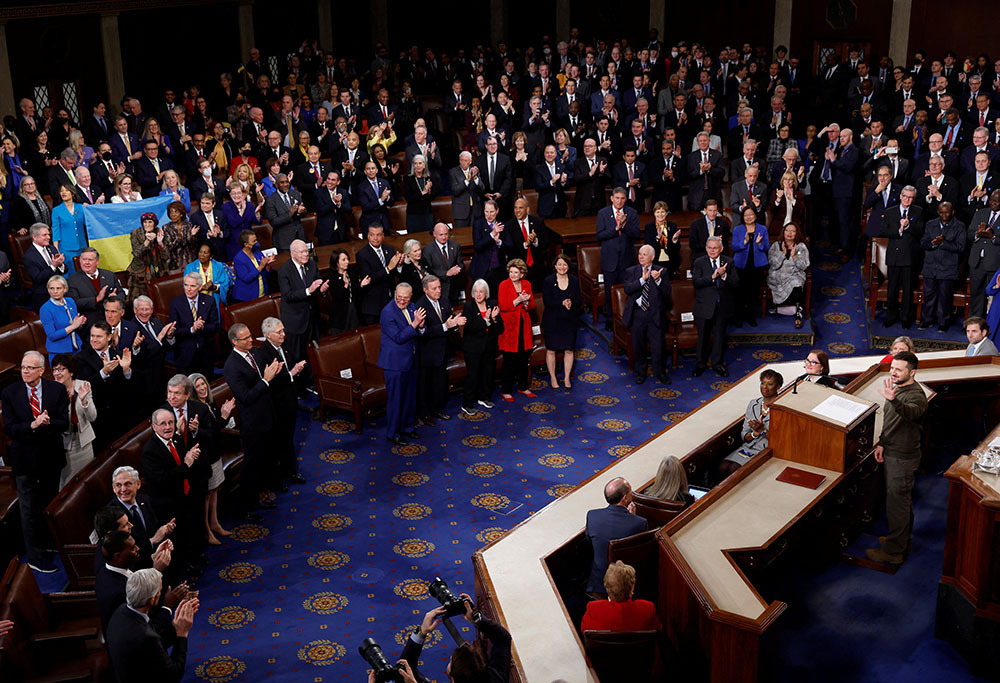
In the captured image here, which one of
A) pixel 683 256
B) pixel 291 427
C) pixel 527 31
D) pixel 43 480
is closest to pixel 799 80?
pixel 683 256

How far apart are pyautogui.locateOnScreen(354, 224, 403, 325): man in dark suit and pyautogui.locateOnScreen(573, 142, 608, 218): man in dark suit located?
11.2ft

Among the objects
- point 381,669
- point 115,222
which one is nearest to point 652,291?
point 115,222

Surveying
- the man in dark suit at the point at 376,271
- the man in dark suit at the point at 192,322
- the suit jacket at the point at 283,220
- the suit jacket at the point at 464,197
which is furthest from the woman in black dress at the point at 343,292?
the suit jacket at the point at 464,197

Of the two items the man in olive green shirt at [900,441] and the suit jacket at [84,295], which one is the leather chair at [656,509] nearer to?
the man in olive green shirt at [900,441]

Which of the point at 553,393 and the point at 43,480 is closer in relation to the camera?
the point at 43,480

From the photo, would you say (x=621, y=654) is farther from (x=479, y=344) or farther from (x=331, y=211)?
(x=331, y=211)

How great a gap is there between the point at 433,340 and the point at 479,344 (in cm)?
50

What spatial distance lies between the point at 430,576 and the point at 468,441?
97.9 inches

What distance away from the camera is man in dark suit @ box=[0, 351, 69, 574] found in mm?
7852

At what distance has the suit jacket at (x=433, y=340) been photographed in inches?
411

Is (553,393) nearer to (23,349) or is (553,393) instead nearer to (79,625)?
(23,349)

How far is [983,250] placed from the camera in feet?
38.8

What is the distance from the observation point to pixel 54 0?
16.5 meters

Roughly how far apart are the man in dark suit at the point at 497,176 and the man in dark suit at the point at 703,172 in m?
2.40
